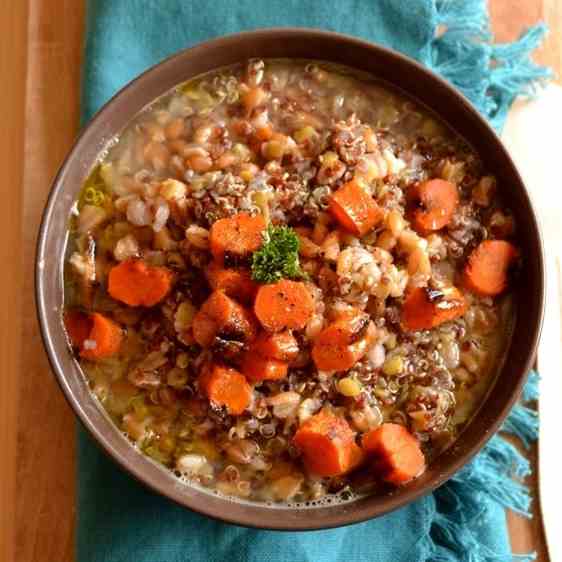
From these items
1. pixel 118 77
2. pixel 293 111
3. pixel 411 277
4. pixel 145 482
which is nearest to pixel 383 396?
pixel 411 277

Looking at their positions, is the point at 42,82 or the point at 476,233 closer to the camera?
the point at 476,233

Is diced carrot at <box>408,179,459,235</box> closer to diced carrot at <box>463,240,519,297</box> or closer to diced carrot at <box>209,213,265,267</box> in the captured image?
diced carrot at <box>463,240,519,297</box>

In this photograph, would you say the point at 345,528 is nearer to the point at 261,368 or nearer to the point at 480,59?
the point at 261,368

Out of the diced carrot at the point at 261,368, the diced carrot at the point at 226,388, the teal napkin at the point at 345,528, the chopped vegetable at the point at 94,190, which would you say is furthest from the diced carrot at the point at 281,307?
the teal napkin at the point at 345,528

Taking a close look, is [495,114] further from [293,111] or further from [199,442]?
[199,442]

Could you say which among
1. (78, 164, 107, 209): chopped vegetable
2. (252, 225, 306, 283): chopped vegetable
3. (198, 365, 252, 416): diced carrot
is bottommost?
(198, 365, 252, 416): diced carrot

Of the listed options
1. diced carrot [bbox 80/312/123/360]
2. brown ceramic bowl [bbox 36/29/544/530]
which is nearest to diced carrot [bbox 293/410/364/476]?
brown ceramic bowl [bbox 36/29/544/530]

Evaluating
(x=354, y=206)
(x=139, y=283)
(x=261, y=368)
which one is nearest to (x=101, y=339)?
(x=139, y=283)
